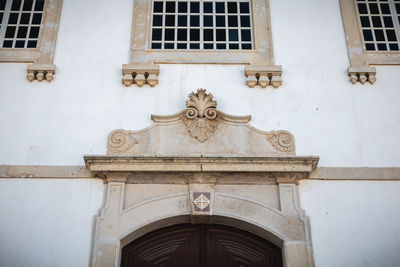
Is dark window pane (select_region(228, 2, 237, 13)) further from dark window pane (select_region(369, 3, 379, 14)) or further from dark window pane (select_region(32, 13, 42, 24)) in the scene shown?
dark window pane (select_region(32, 13, 42, 24))

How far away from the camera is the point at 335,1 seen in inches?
279

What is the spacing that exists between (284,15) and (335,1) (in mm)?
816

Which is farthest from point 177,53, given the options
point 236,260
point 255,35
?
point 236,260

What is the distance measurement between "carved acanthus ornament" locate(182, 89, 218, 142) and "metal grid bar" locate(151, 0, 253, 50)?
1010 millimetres

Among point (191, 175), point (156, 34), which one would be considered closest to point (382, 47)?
point (156, 34)

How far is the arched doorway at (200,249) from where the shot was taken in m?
5.73

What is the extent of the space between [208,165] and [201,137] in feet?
1.45

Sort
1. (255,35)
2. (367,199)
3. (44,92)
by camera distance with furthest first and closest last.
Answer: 1. (255,35)
2. (44,92)
3. (367,199)

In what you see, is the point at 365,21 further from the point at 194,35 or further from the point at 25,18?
the point at 25,18

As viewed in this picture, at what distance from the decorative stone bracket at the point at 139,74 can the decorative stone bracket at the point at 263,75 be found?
1206 mm

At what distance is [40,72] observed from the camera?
6402 mm

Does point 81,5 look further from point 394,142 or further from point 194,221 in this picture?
point 394,142

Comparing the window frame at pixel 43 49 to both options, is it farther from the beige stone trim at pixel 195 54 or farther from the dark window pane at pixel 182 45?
the dark window pane at pixel 182 45

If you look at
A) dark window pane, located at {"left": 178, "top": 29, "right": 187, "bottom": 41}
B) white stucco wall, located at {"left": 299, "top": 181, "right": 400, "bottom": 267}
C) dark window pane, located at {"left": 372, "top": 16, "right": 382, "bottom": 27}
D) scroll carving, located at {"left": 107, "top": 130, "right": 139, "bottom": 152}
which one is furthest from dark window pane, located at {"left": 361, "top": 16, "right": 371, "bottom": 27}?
scroll carving, located at {"left": 107, "top": 130, "right": 139, "bottom": 152}
